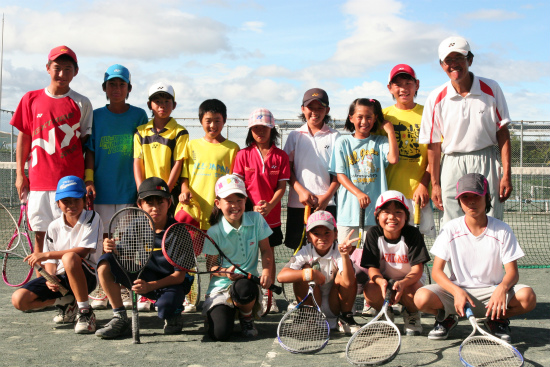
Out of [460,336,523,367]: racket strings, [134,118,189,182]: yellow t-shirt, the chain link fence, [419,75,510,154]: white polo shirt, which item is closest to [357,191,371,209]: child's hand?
[419,75,510,154]: white polo shirt

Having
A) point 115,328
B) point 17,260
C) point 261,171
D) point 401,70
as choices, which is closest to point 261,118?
point 261,171

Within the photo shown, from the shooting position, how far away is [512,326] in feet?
14.9

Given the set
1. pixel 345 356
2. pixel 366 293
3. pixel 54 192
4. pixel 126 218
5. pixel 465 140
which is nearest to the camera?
pixel 345 356

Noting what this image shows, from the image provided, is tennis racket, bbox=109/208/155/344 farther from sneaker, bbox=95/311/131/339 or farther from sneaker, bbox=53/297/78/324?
sneaker, bbox=53/297/78/324

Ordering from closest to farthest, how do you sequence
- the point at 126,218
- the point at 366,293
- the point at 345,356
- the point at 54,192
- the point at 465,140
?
the point at 345,356, the point at 126,218, the point at 366,293, the point at 465,140, the point at 54,192

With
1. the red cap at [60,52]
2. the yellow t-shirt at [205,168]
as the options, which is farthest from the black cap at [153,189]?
the red cap at [60,52]

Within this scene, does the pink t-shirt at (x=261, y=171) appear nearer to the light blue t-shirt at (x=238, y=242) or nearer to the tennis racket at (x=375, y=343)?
the light blue t-shirt at (x=238, y=242)

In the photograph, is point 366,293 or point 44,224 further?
point 44,224

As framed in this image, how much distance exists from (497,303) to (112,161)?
3472 millimetres

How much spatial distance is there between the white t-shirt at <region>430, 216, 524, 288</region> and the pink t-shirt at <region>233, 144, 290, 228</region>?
1560mm

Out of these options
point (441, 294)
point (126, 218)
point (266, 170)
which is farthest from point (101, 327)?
point (441, 294)

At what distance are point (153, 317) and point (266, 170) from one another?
1.62 m

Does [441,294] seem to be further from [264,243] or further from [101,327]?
[101,327]

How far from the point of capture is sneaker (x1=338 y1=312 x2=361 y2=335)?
4305 mm
